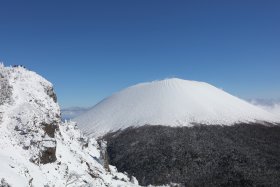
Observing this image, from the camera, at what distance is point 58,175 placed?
31375mm

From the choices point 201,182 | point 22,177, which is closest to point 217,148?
point 201,182

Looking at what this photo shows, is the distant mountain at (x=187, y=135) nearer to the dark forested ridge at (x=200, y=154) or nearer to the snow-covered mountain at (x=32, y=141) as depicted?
the dark forested ridge at (x=200, y=154)

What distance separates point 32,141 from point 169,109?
112107 millimetres

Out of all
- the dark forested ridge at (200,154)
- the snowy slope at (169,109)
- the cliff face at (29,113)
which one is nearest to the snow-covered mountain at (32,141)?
the cliff face at (29,113)

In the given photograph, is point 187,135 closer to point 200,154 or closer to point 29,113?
point 200,154

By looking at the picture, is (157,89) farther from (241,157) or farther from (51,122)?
(51,122)

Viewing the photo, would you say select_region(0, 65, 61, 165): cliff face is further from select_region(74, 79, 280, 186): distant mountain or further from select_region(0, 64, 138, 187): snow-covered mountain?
select_region(74, 79, 280, 186): distant mountain

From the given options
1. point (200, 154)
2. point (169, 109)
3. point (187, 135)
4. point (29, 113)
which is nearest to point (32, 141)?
point (29, 113)

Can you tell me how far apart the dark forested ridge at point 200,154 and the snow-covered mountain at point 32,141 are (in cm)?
4480

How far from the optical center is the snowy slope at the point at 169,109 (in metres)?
133

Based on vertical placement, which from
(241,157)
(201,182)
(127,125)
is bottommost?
(201,182)

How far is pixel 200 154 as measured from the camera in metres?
97.8

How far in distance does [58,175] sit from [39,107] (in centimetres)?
872

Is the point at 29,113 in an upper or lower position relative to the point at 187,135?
lower
